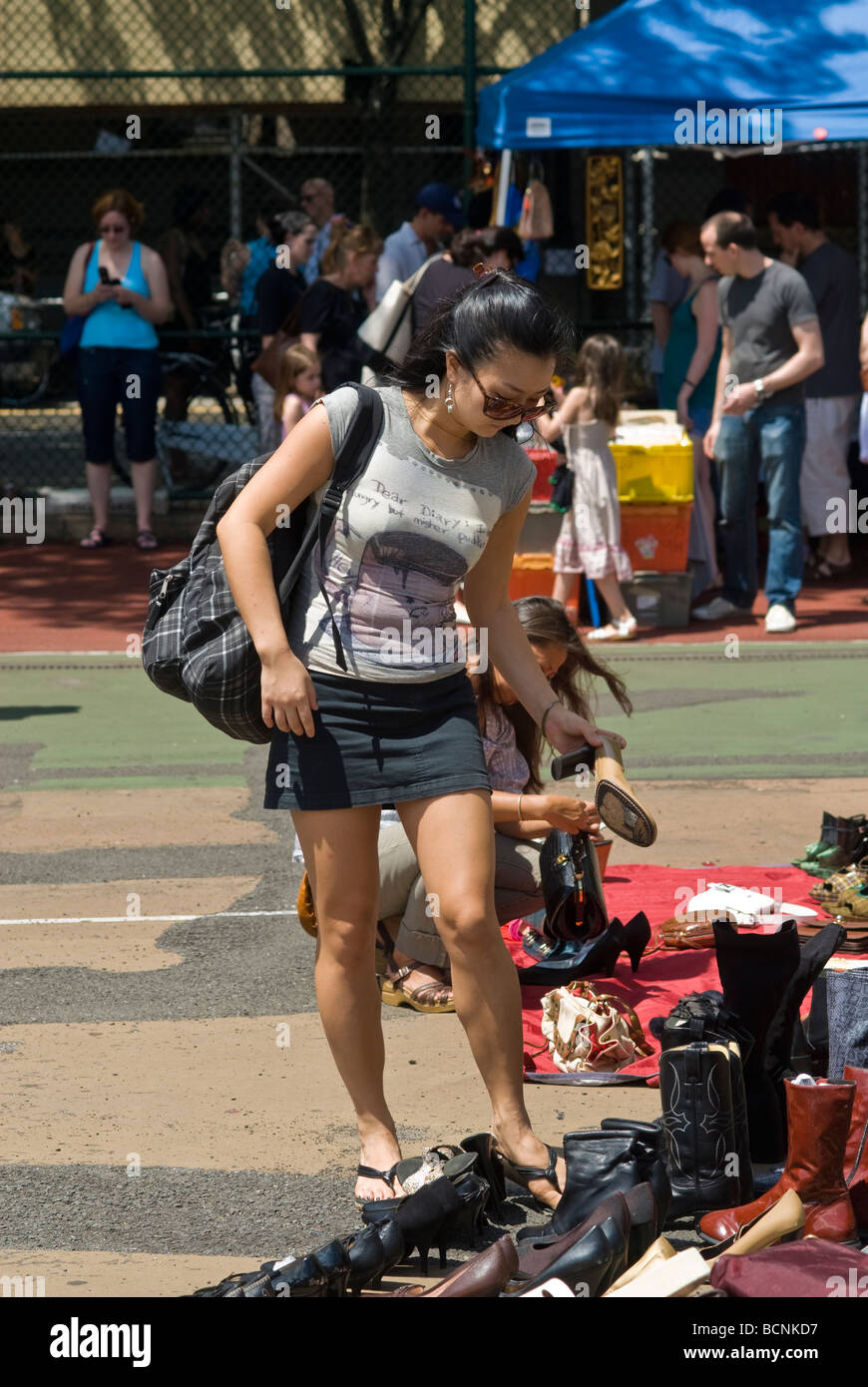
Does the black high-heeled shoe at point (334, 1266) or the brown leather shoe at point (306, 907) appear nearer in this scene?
the black high-heeled shoe at point (334, 1266)

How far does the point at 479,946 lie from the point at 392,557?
803mm

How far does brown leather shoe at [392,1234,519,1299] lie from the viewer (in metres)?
3.18

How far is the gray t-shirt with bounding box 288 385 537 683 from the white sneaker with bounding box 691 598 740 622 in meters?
7.52

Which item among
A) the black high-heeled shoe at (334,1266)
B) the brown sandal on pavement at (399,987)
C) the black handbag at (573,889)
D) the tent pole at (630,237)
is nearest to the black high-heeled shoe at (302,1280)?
the black high-heeled shoe at (334,1266)

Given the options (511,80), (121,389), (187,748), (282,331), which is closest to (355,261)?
(282,331)

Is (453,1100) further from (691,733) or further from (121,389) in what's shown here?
(121,389)

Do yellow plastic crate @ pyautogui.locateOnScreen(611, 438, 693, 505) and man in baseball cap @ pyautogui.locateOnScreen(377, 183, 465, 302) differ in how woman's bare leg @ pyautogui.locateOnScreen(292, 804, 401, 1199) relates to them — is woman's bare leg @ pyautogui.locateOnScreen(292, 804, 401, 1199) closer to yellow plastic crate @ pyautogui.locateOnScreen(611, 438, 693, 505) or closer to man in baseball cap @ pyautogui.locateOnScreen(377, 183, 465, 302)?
yellow plastic crate @ pyautogui.locateOnScreen(611, 438, 693, 505)

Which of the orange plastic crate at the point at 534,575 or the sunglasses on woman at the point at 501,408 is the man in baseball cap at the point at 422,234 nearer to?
the orange plastic crate at the point at 534,575

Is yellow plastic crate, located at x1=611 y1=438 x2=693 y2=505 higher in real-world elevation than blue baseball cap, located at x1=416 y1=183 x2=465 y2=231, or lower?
lower

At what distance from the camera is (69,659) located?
10.4 m

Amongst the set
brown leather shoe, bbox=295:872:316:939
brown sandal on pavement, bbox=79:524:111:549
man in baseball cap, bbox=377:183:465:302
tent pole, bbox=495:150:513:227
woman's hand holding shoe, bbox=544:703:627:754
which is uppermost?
tent pole, bbox=495:150:513:227

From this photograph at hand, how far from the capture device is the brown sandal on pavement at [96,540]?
44.7 feet

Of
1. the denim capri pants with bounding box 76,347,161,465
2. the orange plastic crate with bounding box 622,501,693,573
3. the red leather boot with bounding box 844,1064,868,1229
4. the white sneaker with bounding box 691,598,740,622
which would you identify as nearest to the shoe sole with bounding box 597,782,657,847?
the red leather boot with bounding box 844,1064,868,1229

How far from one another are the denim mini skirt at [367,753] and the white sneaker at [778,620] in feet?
23.5
